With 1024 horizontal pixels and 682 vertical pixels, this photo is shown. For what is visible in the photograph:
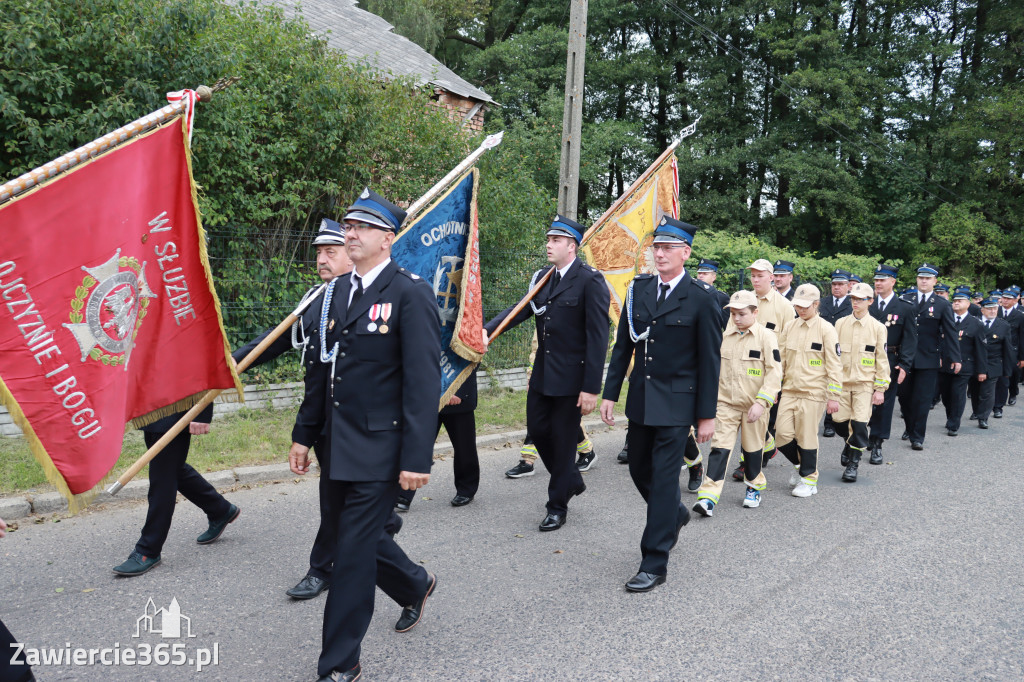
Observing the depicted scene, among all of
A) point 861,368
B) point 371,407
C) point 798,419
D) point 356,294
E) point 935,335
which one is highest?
point 356,294

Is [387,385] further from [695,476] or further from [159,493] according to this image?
[695,476]

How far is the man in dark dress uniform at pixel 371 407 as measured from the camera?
11.0ft

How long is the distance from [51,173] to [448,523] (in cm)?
356

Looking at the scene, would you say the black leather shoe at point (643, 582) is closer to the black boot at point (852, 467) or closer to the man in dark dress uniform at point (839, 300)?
the black boot at point (852, 467)

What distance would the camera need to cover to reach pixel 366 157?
35.9ft

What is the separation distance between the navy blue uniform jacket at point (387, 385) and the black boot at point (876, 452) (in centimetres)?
687

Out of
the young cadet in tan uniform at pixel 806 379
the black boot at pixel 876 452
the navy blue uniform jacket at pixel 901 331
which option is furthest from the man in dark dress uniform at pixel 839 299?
the young cadet in tan uniform at pixel 806 379

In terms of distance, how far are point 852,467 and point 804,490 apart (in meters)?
1.05

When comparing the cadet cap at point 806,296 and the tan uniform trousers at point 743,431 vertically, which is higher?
the cadet cap at point 806,296

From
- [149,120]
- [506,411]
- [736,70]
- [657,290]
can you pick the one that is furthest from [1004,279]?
[149,120]

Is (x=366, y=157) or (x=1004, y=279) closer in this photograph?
(x=366, y=157)

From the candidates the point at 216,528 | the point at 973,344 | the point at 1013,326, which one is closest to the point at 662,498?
the point at 216,528

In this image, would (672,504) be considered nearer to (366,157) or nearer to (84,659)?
(84,659)

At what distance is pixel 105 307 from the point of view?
12.4 feet
